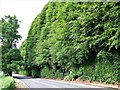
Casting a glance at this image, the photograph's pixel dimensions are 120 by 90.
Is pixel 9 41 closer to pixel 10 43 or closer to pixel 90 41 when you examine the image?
pixel 10 43

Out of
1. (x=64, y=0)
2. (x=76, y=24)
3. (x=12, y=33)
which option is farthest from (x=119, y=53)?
(x=12, y=33)

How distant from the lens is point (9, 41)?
205 ft

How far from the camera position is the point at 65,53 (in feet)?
127

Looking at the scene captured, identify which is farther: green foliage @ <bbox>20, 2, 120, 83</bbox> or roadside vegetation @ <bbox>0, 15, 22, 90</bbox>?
roadside vegetation @ <bbox>0, 15, 22, 90</bbox>

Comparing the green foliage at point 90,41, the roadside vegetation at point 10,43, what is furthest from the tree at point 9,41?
the green foliage at point 90,41

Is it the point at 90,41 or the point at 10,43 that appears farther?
the point at 10,43

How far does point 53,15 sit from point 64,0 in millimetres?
11303

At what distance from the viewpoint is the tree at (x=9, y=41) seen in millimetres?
58750

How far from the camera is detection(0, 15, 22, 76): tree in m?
58.8

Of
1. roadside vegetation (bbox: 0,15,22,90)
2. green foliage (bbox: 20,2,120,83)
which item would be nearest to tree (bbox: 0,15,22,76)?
roadside vegetation (bbox: 0,15,22,90)

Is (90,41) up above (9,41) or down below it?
below

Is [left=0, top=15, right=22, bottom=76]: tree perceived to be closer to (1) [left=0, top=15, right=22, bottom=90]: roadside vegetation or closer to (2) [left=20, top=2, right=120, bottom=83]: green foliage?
(1) [left=0, top=15, right=22, bottom=90]: roadside vegetation

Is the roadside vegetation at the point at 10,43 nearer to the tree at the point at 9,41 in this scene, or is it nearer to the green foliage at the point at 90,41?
the tree at the point at 9,41

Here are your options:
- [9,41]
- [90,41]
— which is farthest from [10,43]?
[90,41]
